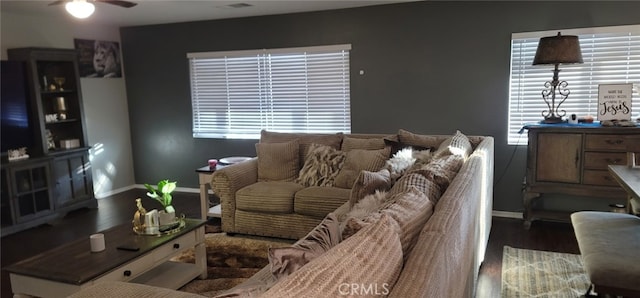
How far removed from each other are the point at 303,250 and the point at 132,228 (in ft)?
6.57

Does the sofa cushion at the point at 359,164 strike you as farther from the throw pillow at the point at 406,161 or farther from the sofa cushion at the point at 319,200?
the throw pillow at the point at 406,161

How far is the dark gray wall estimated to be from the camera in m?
4.29

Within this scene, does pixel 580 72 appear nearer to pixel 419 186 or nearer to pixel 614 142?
pixel 614 142

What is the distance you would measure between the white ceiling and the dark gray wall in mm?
211

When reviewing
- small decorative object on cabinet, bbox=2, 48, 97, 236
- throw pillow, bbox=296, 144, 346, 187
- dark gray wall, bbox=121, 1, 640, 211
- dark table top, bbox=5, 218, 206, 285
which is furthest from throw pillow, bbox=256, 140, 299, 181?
small decorative object on cabinet, bbox=2, 48, 97, 236

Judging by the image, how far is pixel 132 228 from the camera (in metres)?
2.93

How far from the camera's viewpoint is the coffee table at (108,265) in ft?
7.41

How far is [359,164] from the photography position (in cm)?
376

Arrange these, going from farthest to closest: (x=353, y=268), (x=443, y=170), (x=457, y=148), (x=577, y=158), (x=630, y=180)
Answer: (x=577, y=158)
(x=457, y=148)
(x=630, y=180)
(x=443, y=170)
(x=353, y=268)

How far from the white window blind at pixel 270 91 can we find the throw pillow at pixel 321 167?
115 cm

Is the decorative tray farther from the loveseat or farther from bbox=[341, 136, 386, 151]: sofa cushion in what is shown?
bbox=[341, 136, 386, 151]: sofa cushion

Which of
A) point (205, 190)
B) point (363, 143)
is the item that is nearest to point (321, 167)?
point (363, 143)

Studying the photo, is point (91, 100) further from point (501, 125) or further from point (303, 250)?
point (303, 250)

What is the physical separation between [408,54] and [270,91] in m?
1.74
